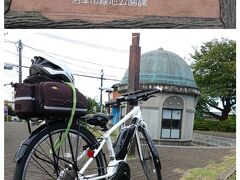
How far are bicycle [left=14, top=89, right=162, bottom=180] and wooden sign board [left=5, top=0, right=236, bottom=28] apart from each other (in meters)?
0.69

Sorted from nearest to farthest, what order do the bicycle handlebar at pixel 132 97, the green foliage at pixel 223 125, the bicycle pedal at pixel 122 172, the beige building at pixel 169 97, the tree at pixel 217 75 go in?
1. the bicycle pedal at pixel 122 172
2. the bicycle handlebar at pixel 132 97
3. the tree at pixel 217 75
4. the green foliage at pixel 223 125
5. the beige building at pixel 169 97

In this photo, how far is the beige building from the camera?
4.68 metres

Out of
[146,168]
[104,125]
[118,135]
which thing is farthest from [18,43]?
[146,168]

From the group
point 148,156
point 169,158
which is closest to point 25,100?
point 148,156

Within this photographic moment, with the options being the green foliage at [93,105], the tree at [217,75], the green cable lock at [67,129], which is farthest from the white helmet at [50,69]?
the tree at [217,75]

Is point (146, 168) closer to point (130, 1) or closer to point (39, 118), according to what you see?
point (39, 118)

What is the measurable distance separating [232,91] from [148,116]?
13.8ft

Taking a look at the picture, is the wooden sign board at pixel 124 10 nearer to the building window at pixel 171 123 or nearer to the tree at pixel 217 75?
the tree at pixel 217 75

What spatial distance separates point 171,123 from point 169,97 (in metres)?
1.50

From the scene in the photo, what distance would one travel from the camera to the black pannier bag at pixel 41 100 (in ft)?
6.55

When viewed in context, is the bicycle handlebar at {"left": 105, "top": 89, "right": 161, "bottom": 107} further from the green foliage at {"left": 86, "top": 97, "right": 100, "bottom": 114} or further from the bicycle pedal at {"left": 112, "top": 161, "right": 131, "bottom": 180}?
the bicycle pedal at {"left": 112, "top": 161, "right": 131, "bottom": 180}

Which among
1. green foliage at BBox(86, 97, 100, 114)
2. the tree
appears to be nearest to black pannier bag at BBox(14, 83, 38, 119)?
green foliage at BBox(86, 97, 100, 114)

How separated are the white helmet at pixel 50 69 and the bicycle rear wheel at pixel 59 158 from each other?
1.02ft

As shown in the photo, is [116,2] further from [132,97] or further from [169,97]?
[169,97]
